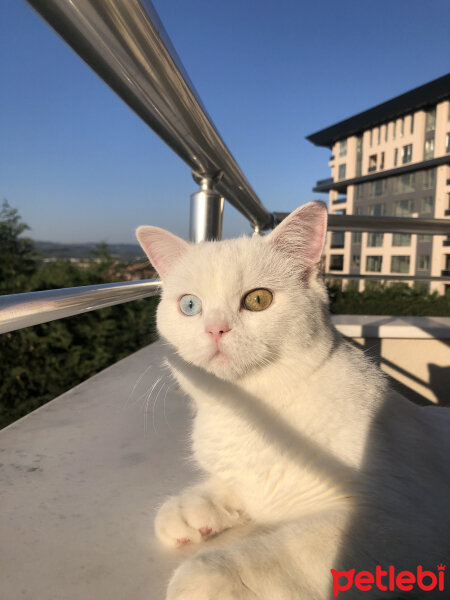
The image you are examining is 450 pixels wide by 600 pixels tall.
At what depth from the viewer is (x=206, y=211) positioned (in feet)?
5.08

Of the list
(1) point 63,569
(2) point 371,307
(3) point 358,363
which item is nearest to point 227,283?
(3) point 358,363

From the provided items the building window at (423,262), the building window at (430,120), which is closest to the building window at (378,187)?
the building window at (430,120)

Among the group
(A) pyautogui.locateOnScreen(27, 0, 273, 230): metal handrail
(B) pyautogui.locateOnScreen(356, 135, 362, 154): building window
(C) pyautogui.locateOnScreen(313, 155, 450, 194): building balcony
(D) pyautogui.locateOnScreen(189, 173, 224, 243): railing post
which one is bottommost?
(D) pyautogui.locateOnScreen(189, 173, 224, 243): railing post

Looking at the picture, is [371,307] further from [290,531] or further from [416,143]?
[416,143]

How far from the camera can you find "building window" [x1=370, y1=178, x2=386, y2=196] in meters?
25.2

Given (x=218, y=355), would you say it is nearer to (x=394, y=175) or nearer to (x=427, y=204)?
(x=427, y=204)

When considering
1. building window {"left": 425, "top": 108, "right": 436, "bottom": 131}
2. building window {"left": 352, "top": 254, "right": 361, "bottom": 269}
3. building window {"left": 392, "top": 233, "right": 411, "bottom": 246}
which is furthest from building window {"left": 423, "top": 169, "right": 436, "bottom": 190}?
building window {"left": 352, "top": 254, "right": 361, "bottom": 269}

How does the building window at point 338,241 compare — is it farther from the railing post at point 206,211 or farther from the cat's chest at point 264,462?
the cat's chest at point 264,462

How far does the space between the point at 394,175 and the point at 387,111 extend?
3718 mm

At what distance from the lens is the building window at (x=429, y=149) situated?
2199 centimetres

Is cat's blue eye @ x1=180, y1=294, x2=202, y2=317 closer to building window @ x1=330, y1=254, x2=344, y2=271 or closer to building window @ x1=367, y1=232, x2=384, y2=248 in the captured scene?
building window @ x1=367, y1=232, x2=384, y2=248

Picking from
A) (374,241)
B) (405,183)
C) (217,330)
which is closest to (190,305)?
(217,330)

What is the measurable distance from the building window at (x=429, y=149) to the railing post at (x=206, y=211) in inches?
964

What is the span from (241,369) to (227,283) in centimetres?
20
